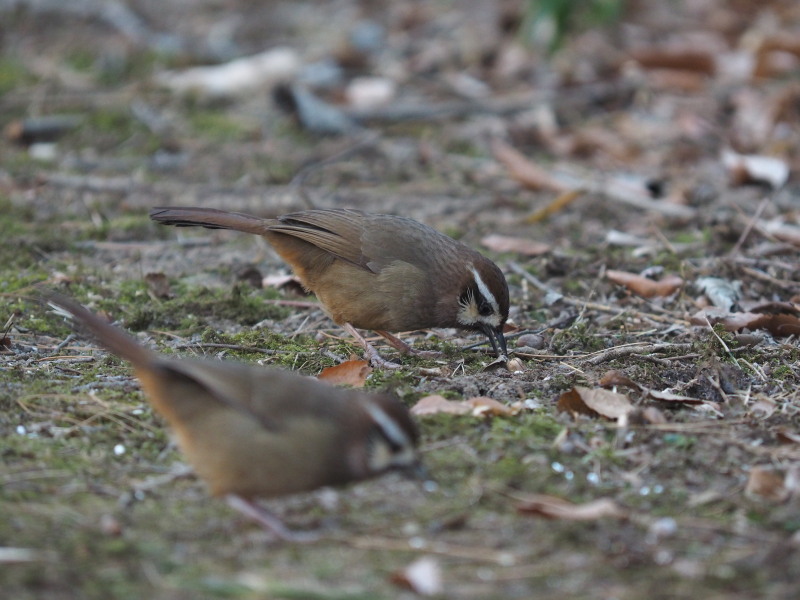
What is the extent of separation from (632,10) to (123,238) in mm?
8103

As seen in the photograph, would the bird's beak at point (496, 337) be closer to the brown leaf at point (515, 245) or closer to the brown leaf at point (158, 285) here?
the brown leaf at point (515, 245)

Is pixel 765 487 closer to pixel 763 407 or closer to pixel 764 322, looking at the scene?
pixel 763 407

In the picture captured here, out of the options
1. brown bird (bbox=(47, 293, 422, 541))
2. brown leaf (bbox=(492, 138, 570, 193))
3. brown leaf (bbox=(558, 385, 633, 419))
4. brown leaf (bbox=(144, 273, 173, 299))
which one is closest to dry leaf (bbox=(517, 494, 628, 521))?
brown bird (bbox=(47, 293, 422, 541))

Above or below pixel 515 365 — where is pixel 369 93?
above

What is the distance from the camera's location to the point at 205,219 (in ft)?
19.6

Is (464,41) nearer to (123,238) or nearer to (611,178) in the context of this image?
(611,178)

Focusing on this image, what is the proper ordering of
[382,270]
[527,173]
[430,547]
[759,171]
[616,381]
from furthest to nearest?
[527,173] < [759,171] < [382,270] < [616,381] < [430,547]

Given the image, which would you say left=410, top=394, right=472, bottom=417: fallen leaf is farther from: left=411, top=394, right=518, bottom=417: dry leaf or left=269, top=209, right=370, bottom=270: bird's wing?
left=269, top=209, right=370, bottom=270: bird's wing

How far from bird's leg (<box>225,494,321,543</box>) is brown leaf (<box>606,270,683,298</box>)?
346cm

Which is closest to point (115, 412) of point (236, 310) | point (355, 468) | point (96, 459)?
point (96, 459)

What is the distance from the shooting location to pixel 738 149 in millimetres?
9258

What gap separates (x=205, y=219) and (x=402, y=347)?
1.33m

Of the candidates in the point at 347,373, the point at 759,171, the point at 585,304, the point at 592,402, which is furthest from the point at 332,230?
the point at 759,171

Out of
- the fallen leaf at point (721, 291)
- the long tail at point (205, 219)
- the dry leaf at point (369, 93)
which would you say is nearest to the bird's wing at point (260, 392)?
the long tail at point (205, 219)
